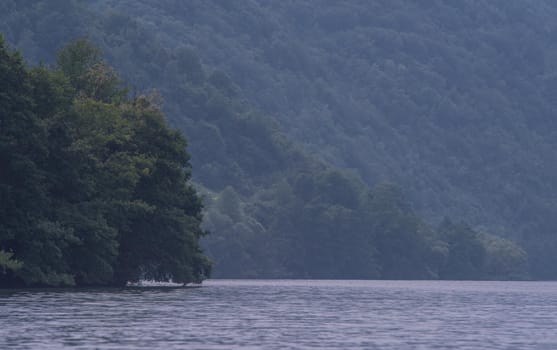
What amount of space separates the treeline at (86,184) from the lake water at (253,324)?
8.26 meters

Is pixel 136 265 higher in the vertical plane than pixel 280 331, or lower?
higher

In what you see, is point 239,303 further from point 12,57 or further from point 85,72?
point 85,72

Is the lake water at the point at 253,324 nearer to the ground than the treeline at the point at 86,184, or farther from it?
nearer to the ground

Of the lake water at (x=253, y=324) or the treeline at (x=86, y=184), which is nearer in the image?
the lake water at (x=253, y=324)

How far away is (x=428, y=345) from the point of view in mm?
47625

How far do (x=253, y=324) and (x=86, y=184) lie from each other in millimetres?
42804

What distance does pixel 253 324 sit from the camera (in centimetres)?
5731

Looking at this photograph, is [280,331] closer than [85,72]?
Yes

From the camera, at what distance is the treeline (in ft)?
292

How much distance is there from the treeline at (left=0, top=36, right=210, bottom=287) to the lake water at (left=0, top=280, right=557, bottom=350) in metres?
8.26

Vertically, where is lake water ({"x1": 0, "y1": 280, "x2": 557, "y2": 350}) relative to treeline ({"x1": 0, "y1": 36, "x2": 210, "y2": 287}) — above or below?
below

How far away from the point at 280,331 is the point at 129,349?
10.3 meters

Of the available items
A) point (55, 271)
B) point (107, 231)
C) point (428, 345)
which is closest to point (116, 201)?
point (107, 231)

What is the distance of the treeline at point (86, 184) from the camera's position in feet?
292
